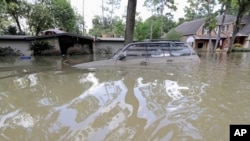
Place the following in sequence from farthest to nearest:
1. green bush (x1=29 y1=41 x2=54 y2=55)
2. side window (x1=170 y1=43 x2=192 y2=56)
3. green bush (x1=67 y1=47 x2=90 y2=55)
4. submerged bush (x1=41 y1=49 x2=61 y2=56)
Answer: green bush (x1=67 y1=47 x2=90 y2=55) < green bush (x1=29 y1=41 x2=54 y2=55) < submerged bush (x1=41 y1=49 x2=61 y2=56) < side window (x1=170 y1=43 x2=192 y2=56)

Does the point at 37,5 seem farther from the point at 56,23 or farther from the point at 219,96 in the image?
the point at 219,96

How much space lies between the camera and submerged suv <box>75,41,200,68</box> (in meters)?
9.38

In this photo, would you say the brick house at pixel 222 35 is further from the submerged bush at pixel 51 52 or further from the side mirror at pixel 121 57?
the side mirror at pixel 121 57

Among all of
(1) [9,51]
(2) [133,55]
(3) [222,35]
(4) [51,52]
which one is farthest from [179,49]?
(3) [222,35]

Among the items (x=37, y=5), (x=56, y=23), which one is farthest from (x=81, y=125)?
(x=56, y=23)

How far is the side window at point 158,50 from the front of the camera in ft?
31.7

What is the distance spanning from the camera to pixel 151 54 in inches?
381

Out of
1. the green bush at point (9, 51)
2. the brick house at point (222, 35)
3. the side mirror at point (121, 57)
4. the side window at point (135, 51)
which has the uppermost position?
the brick house at point (222, 35)

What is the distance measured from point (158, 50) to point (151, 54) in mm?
362

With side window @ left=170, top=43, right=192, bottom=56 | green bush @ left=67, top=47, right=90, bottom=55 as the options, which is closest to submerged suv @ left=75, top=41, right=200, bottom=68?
side window @ left=170, top=43, right=192, bottom=56

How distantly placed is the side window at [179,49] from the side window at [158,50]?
24cm

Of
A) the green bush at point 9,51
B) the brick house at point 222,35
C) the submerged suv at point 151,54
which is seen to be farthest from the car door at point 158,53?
the brick house at point 222,35

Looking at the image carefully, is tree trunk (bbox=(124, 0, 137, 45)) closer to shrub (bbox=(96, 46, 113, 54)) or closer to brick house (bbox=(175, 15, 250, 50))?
shrub (bbox=(96, 46, 113, 54))

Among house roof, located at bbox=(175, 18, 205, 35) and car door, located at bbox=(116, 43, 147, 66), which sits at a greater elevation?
house roof, located at bbox=(175, 18, 205, 35)
